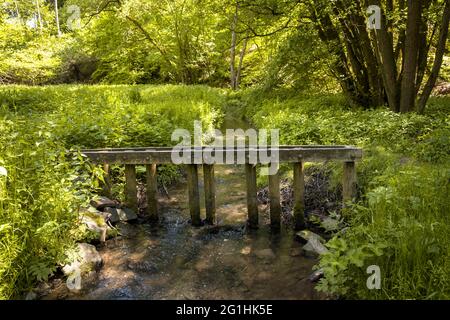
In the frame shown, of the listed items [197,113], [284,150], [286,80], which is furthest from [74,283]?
[286,80]

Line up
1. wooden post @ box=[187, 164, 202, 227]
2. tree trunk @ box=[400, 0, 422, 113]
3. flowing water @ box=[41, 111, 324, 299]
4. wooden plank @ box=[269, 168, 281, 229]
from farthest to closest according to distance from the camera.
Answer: tree trunk @ box=[400, 0, 422, 113] → wooden post @ box=[187, 164, 202, 227] → wooden plank @ box=[269, 168, 281, 229] → flowing water @ box=[41, 111, 324, 299]

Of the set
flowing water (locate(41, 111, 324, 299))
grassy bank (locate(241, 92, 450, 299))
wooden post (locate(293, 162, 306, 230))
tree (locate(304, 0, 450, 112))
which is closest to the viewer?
grassy bank (locate(241, 92, 450, 299))

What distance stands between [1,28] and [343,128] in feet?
45.5

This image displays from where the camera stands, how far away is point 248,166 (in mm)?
6461

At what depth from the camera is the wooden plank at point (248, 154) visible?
20.0ft

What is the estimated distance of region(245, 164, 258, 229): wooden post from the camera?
6457 millimetres

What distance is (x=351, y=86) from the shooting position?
13.0m

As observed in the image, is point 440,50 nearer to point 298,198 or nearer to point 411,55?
point 411,55

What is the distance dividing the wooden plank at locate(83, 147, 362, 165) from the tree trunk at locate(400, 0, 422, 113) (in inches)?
194

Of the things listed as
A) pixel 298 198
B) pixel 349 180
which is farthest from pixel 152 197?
pixel 349 180

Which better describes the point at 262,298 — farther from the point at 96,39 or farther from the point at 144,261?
the point at 96,39

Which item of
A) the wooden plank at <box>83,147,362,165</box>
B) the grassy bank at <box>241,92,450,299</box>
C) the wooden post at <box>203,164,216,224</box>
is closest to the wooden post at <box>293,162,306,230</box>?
the wooden plank at <box>83,147,362,165</box>

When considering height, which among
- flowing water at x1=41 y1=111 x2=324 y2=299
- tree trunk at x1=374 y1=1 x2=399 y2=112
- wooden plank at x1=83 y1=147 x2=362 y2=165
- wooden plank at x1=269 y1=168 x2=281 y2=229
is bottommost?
flowing water at x1=41 y1=111 x2=324 y2=299

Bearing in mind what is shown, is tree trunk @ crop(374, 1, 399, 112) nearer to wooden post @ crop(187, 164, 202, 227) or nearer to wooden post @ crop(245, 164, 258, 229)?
wooden post @ crop(245, 164, 258, 229)
